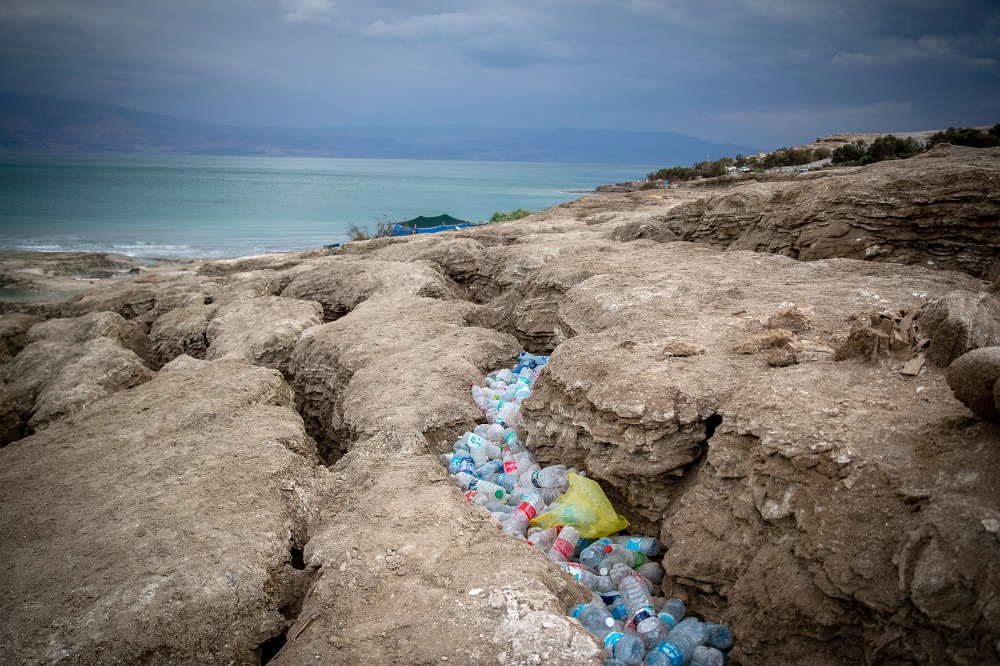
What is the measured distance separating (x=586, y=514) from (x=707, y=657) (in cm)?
126

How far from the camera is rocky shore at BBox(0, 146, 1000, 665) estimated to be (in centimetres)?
271

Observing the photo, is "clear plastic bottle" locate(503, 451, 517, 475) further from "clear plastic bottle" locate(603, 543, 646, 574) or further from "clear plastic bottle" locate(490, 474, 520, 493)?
"clear plastic bottle" locate(603, 543, 646, 574)

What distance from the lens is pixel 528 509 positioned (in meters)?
4.25

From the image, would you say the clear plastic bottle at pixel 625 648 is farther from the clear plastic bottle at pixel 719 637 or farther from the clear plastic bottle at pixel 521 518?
the clear plastic bottle at pixel 521 518

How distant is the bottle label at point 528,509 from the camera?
166 inches

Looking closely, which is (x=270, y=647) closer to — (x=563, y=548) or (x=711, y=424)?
(x=563, y=548)

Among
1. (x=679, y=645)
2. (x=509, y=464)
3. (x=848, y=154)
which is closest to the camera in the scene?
(x=679, y=645)

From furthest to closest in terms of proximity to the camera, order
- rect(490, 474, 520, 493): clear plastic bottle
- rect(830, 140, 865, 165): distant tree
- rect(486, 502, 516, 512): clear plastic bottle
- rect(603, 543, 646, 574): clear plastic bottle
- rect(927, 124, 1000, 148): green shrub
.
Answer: rect(830, 140, 865, 165): distant tree, rect(927, 124, 1000, 148): green shrub, rect(490, 474, 520, 493): clear plastic bottle, rect(486, 502, 516, 512): clear plastic bottle, rect(603, 543, 646, 574): clear plastic bottle

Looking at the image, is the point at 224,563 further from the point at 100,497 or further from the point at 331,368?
the point at 331,368

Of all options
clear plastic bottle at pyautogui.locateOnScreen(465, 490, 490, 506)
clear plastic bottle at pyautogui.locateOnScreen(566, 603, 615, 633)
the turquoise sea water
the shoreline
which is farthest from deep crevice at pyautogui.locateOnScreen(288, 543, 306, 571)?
the turquoise sea water

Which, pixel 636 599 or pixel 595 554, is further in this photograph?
pixel 595 554

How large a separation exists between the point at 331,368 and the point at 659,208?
9.52m

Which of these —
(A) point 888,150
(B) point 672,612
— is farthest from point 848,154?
(B) point 672,612

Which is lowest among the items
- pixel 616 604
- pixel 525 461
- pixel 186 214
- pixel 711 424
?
pixel 616 604
